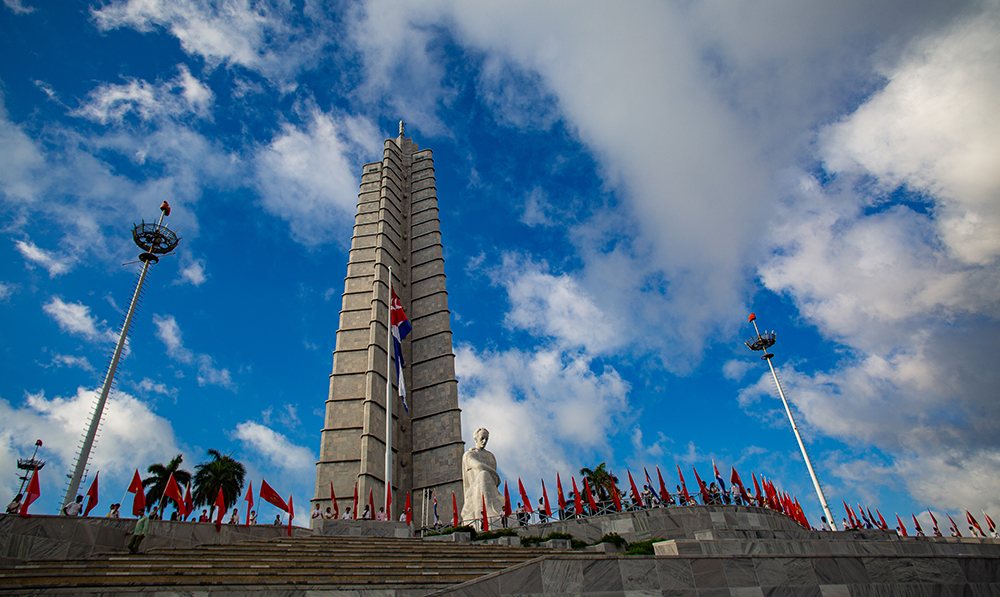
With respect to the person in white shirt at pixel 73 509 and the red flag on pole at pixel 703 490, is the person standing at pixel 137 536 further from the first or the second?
the red flag on pole at pixel 703 490

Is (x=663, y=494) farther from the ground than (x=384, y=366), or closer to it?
closer to it

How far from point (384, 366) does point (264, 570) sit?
20710mm

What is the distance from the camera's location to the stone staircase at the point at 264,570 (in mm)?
6496

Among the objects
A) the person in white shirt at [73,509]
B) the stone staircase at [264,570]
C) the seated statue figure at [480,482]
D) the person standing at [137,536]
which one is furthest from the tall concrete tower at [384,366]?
the person standing at [137,536]

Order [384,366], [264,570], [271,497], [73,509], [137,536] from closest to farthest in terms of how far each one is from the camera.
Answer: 1. [264,570]
2. [137,536]
3. [73,509]
4. [271,497]
5. [384,366]

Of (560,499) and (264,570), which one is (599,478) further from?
(264,570)

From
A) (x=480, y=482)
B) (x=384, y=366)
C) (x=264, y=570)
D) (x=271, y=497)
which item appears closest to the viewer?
(x=264, y=570)

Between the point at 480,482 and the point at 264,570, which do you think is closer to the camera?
the point at 264,570

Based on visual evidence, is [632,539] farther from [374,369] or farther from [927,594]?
[374,369]

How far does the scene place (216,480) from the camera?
3055 cm

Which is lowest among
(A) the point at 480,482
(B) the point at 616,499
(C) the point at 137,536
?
(C) the point at 137,536

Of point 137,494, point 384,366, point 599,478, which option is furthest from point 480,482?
point 599,478

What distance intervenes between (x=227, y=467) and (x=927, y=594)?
33391mm

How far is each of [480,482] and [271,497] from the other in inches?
254
